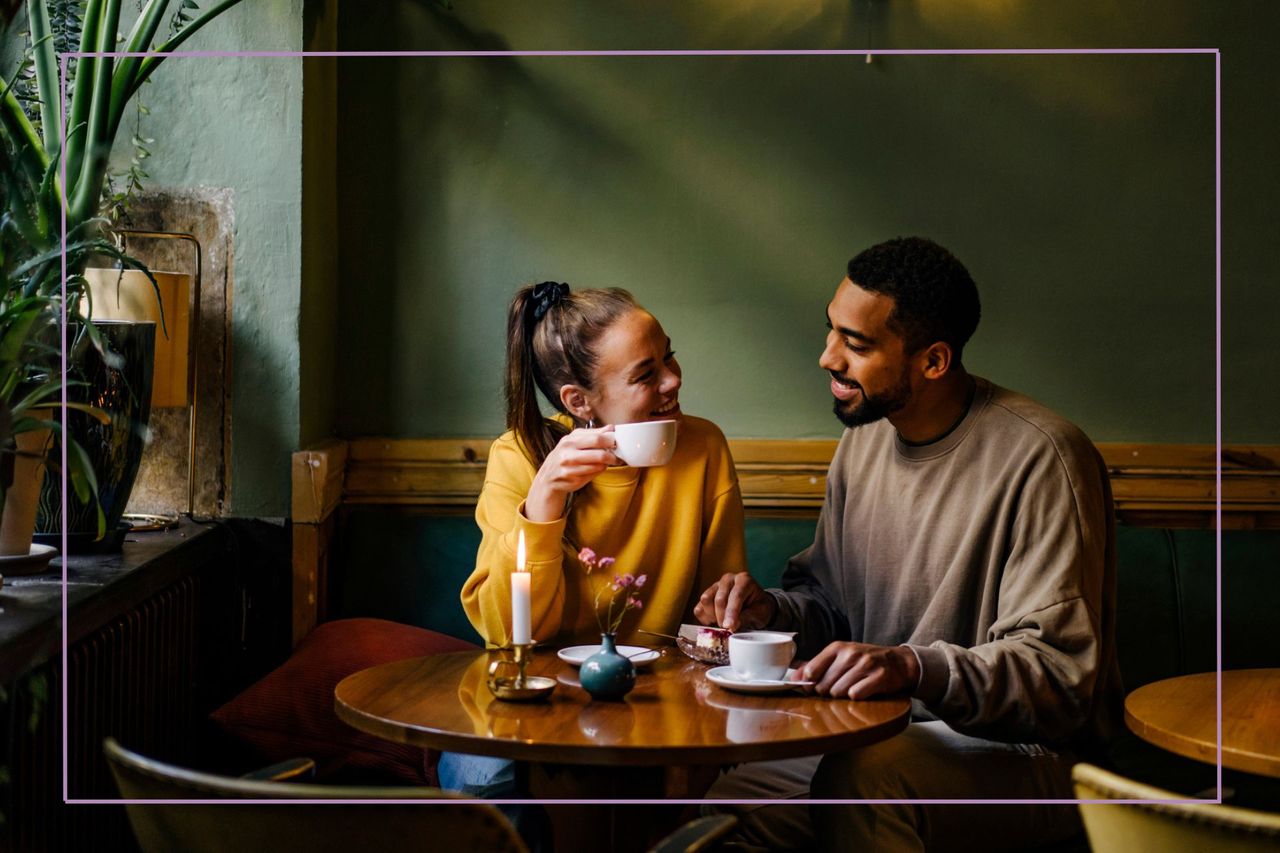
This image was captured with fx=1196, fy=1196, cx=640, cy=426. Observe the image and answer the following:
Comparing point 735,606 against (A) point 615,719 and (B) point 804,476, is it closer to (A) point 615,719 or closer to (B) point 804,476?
(A) point 615,719

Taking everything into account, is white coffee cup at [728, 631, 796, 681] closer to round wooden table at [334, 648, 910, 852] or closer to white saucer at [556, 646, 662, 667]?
round wooden table at [334, 648, 910, 852]

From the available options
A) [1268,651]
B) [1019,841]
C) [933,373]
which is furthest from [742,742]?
[1268,651]

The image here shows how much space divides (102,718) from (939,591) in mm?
1434

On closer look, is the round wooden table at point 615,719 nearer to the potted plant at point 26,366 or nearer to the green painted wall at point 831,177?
the potted plant at point 26,366

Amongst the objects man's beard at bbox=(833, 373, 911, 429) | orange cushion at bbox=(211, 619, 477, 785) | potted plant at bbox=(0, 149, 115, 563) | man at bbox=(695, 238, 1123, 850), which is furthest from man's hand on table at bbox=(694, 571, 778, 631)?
potted plant at bbox=(0, 149, 115, 563)

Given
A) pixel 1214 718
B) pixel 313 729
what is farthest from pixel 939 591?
pixel 313 729

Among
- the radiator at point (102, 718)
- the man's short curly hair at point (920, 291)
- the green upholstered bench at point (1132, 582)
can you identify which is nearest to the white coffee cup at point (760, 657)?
the man's short curly hair at point (920, 291)

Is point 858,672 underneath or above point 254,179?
underneath

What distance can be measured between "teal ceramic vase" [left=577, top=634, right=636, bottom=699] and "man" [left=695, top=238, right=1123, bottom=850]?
0.26 meters

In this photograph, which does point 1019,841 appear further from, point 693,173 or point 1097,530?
point 693,173

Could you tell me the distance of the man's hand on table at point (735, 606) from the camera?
193 cm

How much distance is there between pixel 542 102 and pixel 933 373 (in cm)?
137

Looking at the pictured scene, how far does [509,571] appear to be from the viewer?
6.30 ft

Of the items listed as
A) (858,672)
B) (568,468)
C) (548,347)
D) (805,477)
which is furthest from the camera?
(805,477)
